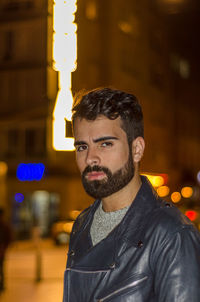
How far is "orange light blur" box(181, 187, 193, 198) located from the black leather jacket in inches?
1555

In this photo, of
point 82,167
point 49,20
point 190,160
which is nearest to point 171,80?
point 190,160

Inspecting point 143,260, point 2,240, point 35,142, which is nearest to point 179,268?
point 143,260

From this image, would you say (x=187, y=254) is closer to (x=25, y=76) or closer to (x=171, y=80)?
(x=25, y=76)

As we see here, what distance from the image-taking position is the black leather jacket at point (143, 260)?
2072 millimetres

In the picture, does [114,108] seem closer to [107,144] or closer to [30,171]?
[107,144]

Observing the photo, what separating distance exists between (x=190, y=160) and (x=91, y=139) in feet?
158

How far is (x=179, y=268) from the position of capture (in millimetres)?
2068

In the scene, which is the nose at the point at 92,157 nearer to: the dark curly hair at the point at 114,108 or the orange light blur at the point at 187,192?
the dark curly hair at the point at 114,108

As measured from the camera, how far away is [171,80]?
46.4 m

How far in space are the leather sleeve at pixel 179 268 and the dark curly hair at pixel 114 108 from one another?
543 mm

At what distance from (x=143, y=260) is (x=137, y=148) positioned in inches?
21.7

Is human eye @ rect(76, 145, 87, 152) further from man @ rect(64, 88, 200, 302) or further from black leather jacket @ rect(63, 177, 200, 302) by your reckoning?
black leather jacket @ rect(63, 177, 200, 302)

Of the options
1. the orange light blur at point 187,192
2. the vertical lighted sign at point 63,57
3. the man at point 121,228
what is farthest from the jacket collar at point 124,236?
the orange light blur at point 187,192

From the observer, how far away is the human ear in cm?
250
